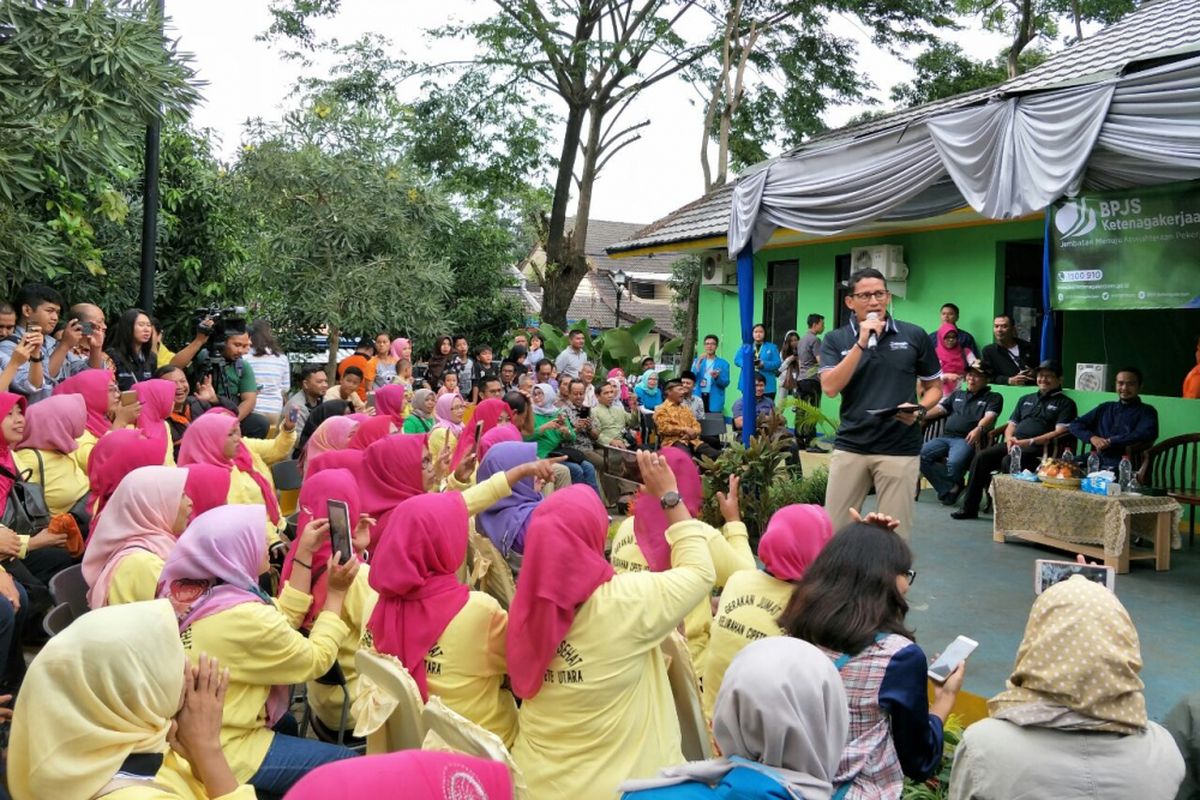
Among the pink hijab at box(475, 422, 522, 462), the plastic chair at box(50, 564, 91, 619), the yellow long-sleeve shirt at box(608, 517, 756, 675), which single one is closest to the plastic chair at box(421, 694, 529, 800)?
the yellow long-sleeve shirt at box(608, 517, 756, 675)

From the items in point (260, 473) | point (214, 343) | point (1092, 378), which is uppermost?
point (214, 343)

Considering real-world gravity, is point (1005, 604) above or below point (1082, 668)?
below

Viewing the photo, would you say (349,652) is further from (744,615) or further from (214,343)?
(214,343)

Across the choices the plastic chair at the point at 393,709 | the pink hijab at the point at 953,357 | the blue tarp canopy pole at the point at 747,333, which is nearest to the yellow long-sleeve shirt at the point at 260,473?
the plastic chair at the point at 393,709

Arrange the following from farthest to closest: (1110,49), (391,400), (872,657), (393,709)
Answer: (1110,49) → (391,400) → (393,709) → (872,657)

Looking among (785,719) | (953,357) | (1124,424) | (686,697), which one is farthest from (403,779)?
(953,357)

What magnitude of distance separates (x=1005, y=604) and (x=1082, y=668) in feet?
12.8

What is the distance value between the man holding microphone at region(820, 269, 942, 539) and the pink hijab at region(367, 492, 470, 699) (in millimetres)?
2777

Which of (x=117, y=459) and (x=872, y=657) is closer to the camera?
(x=872, y=657)

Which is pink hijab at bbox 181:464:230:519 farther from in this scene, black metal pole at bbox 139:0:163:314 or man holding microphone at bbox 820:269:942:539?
black metal pole at bbox 139:0:163:314

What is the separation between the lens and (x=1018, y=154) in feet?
19.4

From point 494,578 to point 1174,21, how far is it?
7.55 metres

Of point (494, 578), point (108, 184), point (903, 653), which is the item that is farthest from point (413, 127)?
point (903, 653)

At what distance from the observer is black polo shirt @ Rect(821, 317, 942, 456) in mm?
Answer: 5383
